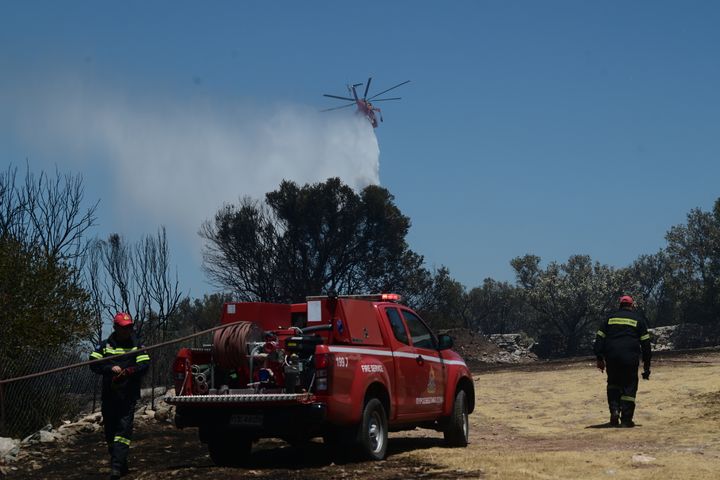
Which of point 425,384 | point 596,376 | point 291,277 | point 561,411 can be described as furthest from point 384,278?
point 425,384

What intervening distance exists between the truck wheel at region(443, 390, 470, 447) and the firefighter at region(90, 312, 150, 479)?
4.37 m

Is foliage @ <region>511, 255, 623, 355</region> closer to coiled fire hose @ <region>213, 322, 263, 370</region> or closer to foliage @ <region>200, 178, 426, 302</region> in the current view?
foliage @ <region>200, 178, 426, 302</region>

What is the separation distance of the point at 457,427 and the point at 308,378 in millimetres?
3248

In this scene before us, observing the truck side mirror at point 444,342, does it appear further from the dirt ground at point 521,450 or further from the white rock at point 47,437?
the white rock at point 47,437

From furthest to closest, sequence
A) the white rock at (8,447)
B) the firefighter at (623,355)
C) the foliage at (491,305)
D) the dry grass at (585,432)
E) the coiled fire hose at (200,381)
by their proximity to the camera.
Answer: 1. the foliage at (491,305)
2. the firefighter at (623,355)
3. the white rock at (8,447)
4. the coiled fire hose at (200,381)
5. the dry grass at (585,432)

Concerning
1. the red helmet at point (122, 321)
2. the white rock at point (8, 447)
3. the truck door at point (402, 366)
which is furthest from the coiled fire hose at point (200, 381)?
the white rock at point (8, 447)

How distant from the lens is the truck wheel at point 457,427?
12.5 meters

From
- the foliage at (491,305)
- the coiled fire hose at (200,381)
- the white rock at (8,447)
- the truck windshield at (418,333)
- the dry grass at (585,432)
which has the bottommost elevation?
the white rock at (8,447)

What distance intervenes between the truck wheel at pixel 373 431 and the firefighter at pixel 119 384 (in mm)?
2485

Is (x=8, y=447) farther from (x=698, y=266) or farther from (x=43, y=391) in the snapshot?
(x=698, y=266)

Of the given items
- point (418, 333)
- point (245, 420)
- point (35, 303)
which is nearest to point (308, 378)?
point (245, 420)

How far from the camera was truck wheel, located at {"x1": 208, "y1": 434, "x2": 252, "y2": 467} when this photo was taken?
10.9 meters

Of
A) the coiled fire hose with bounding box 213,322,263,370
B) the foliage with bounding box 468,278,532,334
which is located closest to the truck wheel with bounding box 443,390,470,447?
the coiled fire hose with bounding box 213,322,263,370

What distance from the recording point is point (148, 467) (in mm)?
11148
